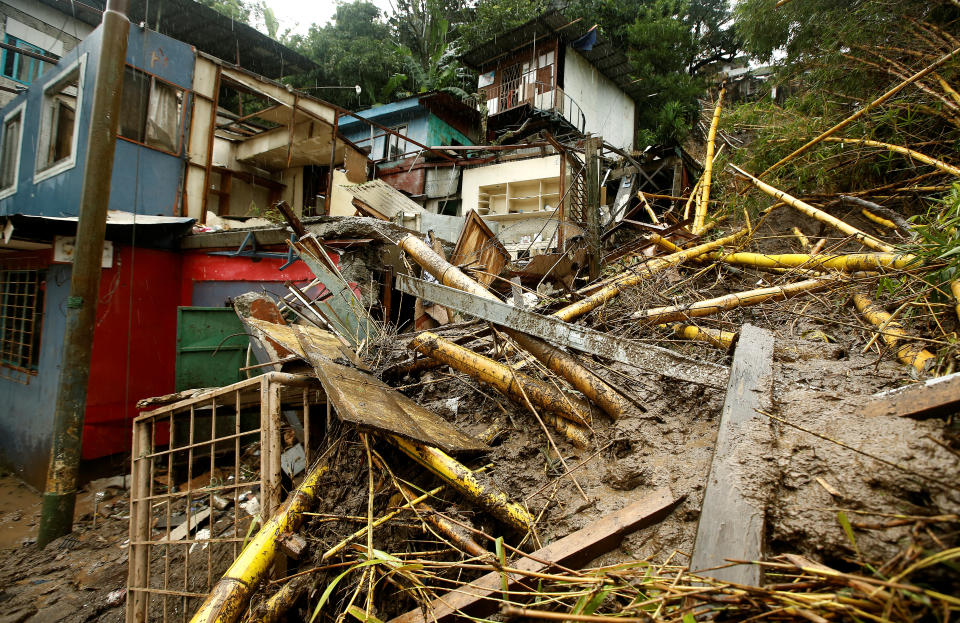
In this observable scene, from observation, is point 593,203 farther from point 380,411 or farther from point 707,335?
point 380,411

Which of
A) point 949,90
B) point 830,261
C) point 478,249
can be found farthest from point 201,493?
point 949,90

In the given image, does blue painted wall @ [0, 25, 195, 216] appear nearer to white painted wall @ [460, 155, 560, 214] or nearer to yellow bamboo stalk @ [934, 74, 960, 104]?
white painted wall @ [460, 155, 560, 214]

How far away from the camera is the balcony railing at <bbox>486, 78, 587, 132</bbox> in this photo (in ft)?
50.9

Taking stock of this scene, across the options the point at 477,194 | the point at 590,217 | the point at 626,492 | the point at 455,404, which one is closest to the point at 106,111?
the point at 455,404

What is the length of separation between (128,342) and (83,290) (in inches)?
87.0

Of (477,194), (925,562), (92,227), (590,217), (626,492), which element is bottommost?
(626,492)

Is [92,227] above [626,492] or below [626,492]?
above

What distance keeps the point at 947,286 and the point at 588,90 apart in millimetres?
17367

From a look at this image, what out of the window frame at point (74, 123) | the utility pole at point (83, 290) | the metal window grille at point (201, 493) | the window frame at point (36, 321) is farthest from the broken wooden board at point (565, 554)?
the window frame at point (74, 123)

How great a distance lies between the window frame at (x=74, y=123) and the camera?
6738 mm

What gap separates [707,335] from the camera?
2.53 meters

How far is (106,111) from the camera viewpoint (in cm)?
423

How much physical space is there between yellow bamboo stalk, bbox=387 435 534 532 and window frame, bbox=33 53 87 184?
28.5ft

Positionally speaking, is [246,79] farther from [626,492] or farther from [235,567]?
[626,492]
